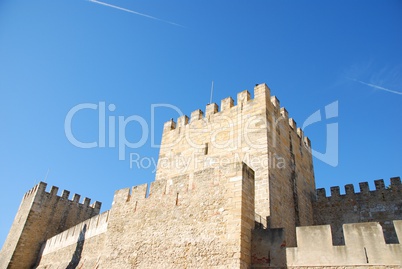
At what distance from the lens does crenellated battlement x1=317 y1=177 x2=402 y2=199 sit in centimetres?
1434

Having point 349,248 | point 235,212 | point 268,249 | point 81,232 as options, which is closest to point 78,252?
point 81,232

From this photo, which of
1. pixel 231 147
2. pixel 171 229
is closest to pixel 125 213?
pixel 171 229

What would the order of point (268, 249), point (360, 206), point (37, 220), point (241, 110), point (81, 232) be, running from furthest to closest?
1. point (37, 220)
2. point (81, 232)
3. point (360, 206)
4. point (241, 110)
5. point (268, 249)

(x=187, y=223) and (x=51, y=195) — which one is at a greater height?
(x=51, y=195)

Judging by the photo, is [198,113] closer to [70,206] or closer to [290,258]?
[290,258]

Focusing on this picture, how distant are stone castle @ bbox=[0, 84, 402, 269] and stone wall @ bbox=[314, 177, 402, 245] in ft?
0.14

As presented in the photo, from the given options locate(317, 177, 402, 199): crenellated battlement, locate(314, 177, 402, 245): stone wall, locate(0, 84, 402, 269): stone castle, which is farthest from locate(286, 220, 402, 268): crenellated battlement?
locate(317, 177, 402, 199): crenellated battlement

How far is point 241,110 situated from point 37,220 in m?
17.0

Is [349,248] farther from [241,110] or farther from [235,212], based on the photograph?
[241,110]

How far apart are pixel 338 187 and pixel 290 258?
33.4ft

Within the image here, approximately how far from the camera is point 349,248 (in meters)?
6.20

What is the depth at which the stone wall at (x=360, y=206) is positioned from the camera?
13922 mm

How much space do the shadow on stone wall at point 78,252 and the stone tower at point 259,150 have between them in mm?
4761

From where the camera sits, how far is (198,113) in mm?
14195
